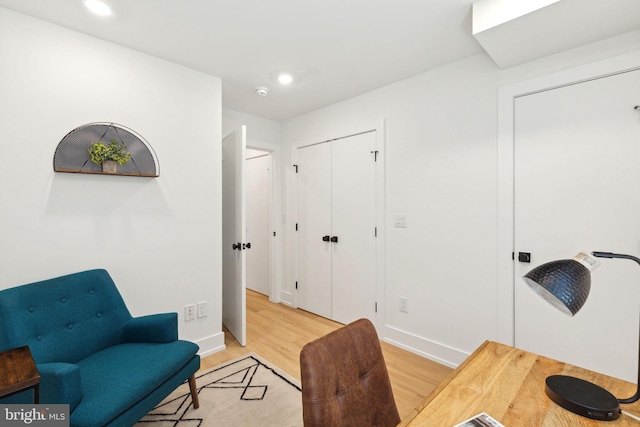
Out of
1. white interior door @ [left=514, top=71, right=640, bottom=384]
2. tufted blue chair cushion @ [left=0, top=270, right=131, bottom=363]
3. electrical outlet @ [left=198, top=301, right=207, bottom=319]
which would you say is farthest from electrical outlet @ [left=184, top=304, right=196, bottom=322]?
white interior door @ [left=514, top=71, right=640, bottom=384]

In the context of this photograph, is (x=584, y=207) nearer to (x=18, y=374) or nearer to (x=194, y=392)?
(x=194, y=392)

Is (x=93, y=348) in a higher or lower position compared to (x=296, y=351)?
higher

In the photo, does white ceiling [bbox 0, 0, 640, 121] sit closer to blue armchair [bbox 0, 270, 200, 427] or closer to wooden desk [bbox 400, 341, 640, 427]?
blue armchair [bbox 0, 270, 200, 427]

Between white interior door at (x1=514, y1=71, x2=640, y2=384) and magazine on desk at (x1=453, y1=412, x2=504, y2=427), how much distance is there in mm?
1584

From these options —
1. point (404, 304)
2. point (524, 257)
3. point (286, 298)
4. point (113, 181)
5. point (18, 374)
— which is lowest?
point (286, 298)

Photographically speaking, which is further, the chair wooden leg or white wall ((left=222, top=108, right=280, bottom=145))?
white wall ((left=222, top=108, right=280, bottom=145))

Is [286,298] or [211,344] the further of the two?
[286,298]

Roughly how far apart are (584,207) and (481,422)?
174cm

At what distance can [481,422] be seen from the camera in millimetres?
806

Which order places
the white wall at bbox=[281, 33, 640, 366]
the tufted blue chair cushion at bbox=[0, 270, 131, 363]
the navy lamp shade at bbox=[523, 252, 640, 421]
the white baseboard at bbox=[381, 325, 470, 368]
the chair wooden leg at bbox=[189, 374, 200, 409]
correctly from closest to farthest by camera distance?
the navy lamp shade at bbox=[523, 252, 640, 421] → the tufted blue chair cushion at bbox=[0, 270, 131, 363] → the chair wooden leg at bbox=[189, 374, 200, 409] → the white wall at bbox=[281, 33, 640, 366] → the white baseboard at bbox=[381, 325, 470, 368]

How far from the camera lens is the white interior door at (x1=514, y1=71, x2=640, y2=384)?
1735mm

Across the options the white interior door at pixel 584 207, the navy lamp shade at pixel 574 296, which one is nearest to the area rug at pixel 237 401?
the navy lamp shade at pixel 574 296

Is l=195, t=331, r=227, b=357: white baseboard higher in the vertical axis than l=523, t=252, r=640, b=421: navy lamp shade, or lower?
lower

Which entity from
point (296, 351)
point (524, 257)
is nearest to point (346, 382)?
point (524, 257)
